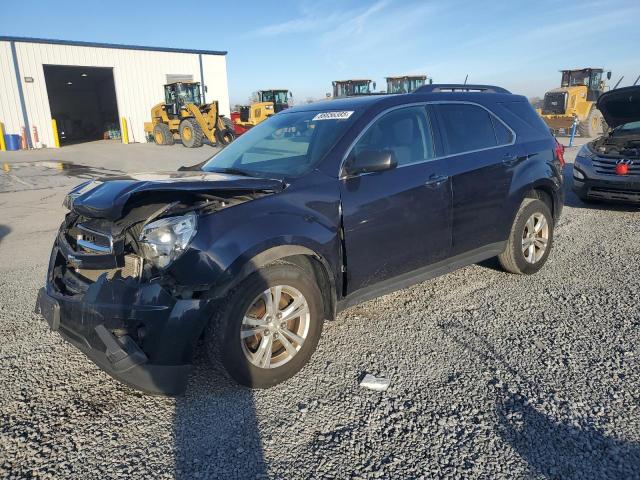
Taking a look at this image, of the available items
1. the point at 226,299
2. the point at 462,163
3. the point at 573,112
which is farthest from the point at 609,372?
the point at 573,112

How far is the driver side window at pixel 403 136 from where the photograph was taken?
11.3 feet

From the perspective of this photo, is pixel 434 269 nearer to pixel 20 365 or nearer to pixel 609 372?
pixel 609 372

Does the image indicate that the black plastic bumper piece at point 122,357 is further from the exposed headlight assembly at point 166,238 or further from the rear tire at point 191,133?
the rear tire at point 191,133

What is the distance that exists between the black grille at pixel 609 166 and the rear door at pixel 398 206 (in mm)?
4977

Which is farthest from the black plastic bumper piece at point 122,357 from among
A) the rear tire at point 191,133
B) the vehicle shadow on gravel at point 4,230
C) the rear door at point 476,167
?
the rear tire at point 191,133

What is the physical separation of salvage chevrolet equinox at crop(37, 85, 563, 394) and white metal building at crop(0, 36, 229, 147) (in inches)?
1012

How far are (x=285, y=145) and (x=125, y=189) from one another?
1.46 m

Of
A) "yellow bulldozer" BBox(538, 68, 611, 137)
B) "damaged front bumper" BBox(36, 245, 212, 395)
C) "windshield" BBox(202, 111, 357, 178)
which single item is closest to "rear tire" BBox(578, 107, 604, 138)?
"yellow bulldozer" BBox(538, 68, 611, 137)

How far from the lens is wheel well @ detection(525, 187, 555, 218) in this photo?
459 cm

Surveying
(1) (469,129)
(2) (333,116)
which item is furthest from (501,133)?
(2) (333,116)

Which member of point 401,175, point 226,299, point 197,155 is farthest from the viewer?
point 197,155

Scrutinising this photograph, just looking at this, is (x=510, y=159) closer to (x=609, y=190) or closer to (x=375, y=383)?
(x=375, y=383)

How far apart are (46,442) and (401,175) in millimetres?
2750

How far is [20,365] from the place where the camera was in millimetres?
3195
